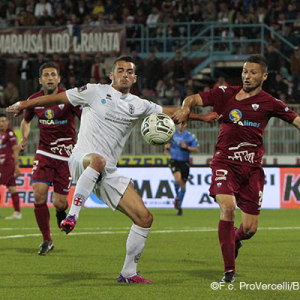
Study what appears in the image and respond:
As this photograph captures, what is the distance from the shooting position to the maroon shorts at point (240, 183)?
851cm

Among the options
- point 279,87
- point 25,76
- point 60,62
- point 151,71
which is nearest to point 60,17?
point 60,62

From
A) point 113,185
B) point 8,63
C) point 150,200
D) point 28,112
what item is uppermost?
point 8,63

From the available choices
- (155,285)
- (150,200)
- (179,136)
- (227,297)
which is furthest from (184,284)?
(150,200)

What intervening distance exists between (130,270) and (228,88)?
2.27m

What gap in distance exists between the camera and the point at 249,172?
8.79 meters

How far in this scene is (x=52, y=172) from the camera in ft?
37.0

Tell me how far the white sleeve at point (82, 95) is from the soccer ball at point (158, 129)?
0.68m

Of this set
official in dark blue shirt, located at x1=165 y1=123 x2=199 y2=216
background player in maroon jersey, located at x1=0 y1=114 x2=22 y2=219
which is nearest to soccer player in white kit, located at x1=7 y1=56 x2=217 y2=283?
background player in maroon jersey, located at x1=0 y1=114 x2=22 y2=219

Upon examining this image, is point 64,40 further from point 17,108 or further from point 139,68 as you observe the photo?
point 17,108

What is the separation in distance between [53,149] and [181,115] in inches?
137

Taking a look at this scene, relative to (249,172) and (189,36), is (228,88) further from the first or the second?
(189,36)

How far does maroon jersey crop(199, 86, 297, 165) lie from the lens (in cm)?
870

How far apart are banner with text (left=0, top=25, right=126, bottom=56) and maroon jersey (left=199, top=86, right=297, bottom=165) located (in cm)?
1770

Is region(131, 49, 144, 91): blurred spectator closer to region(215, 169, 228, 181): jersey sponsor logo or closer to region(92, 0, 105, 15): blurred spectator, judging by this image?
region(92, 0, 105, 15): blurred spectator
